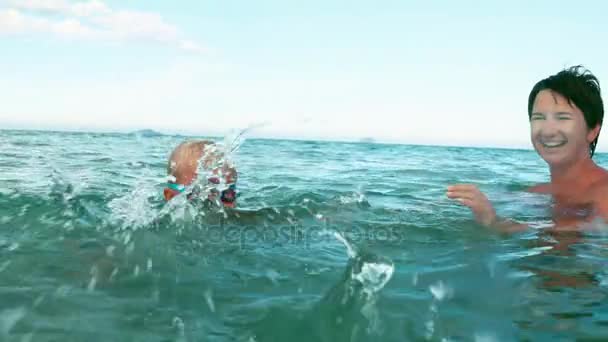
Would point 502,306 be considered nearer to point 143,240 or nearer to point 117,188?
point 143,240

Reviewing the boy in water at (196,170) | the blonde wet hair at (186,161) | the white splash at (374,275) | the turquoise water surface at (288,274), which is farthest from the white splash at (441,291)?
the blonde wet hair at (186,161)

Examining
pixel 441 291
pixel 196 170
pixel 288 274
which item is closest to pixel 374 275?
pixel 441 291

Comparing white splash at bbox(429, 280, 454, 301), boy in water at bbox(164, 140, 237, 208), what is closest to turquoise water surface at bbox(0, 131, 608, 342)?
white splash at bbox(429, 280, 454, 301)

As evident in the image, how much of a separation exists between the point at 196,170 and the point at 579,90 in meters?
3.09

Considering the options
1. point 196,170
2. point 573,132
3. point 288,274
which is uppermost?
point 573,132

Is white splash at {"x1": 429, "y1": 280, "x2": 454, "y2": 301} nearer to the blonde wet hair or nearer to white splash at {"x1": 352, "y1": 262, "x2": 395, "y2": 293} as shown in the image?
white splash at {"x1": 352, "y1": 262, "x2": 395, "y2": 293}

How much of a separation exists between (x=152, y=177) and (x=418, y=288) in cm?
594

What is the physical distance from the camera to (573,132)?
166 inches

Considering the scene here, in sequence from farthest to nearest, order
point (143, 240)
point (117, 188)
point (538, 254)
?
1. point (117, 188)
2. point (143, 240)
3. point (538, 254)

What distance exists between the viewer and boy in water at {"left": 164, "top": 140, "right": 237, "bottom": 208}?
4.32 m

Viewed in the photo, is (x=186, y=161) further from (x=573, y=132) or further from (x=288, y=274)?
(x=573, y=132)

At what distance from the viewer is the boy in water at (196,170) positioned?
432cm

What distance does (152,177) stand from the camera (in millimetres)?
7988

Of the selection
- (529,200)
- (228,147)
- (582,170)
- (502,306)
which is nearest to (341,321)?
(502,306)
